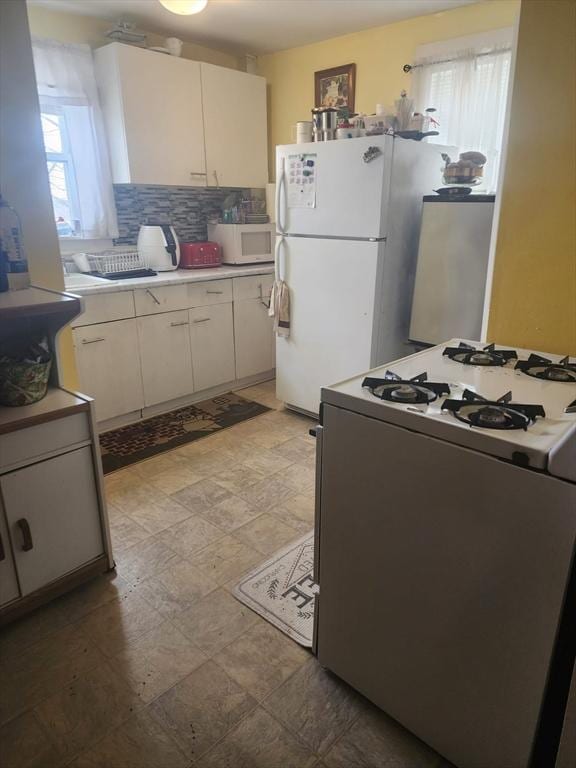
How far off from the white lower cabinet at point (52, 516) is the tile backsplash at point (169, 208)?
7.59 feet

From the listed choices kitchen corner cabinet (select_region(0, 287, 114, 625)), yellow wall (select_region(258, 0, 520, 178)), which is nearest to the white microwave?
yellow wall (select_region(258, 0, 520, 178))

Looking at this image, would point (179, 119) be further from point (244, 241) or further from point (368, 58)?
point (368, 58)

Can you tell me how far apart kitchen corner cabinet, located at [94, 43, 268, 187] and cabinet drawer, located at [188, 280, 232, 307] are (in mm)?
744

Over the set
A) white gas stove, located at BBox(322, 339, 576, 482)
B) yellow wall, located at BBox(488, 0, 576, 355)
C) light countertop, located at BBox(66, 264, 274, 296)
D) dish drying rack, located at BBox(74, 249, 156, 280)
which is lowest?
white gas stove, located at BBox(322, 339, 576, 482)

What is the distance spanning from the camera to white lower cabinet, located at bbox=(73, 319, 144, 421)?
9.62ft

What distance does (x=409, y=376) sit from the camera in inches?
55.7

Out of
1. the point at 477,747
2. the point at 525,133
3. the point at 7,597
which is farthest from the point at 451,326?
the point at 7,597

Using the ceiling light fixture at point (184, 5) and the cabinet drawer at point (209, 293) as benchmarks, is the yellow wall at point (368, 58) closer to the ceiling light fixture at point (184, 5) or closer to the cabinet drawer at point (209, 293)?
the cabinet drawer at point (209, 293)

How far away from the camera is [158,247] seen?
3504 mm

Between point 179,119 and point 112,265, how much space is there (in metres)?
1.09

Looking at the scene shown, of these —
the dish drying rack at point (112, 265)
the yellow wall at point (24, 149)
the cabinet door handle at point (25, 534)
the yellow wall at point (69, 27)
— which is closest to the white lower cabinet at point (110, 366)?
the dish drying rack at point (112, 265)

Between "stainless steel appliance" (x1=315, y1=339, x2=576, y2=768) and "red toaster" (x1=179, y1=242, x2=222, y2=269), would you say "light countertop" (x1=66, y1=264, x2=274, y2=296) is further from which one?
"stainless steel appliance" (x1=315, y1=339, x2=576, y2=768)

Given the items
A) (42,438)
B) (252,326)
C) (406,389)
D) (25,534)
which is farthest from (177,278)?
(406,389)

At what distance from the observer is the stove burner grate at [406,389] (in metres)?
1.21
